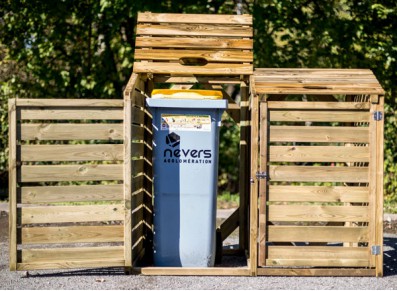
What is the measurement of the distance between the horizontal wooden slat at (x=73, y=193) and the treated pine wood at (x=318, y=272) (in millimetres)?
1383

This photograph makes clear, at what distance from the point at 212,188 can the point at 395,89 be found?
6594 millimetres

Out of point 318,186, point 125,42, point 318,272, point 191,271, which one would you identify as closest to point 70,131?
point 191,271

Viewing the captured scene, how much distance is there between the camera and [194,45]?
249 inches

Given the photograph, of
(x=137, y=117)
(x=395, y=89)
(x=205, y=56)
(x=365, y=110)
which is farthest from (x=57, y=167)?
(x=395, y=89)

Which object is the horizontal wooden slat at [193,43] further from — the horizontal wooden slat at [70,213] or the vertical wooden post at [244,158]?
the horizontal wooden slat at [70,213]

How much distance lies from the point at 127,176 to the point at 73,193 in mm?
476

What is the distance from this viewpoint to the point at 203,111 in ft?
19.3

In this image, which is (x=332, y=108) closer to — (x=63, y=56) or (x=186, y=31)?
(x=186, y=31)

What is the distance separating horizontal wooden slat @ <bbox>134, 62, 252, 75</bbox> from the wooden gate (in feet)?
2.27

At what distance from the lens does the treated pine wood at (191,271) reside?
→ 569 cm

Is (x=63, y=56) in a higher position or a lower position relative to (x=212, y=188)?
higher

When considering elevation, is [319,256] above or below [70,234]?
below

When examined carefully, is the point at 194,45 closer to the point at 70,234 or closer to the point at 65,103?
the point at 65,103

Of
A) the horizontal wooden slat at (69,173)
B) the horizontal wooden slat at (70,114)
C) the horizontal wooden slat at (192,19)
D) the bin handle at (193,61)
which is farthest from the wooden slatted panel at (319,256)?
the horizontal wooden slat at (192,19)
